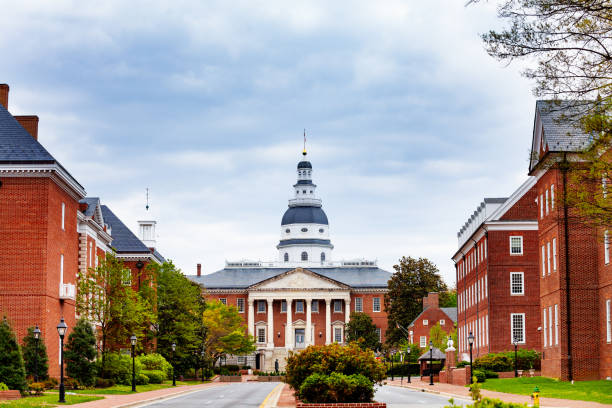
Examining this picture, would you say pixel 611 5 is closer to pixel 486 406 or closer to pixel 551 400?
pixel 486 406

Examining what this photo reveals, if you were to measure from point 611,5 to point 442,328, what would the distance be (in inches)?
3893

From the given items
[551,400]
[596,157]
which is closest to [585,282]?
[551,400]

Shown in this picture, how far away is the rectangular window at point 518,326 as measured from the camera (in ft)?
218

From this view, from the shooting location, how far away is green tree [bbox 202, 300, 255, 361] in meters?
106

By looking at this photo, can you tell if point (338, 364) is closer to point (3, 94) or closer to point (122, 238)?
point (3, 94)

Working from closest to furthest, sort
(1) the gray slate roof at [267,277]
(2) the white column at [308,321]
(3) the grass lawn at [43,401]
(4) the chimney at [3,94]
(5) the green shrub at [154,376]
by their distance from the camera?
(3) the grass lawn at [43,401]
(4) the chimney at [3,94]
(5) the green shrub at [154,376]
(2) the white column at [308,321]
(1) the gray slate roof at [267,277]

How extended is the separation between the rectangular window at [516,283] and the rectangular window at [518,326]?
1.66 metres

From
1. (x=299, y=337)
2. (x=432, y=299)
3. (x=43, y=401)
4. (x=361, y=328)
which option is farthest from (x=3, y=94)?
(x=299, y=337)

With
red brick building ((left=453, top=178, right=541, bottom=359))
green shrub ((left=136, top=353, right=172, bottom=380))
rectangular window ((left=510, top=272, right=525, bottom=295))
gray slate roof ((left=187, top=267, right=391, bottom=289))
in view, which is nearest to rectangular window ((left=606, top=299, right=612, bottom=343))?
red brick building ((left=453, top=178, right=541, bottom=359))

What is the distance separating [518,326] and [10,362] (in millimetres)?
40610

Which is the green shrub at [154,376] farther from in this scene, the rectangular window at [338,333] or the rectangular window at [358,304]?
the rectangular window at [358,304]

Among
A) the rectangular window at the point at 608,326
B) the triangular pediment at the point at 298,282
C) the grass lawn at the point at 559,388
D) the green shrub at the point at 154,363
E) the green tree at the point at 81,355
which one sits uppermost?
the triangular pediment at the point at 298,282

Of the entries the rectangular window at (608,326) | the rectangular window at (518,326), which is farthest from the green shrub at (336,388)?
the rectangular window at (518,326)

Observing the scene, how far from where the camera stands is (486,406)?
1386 cm
